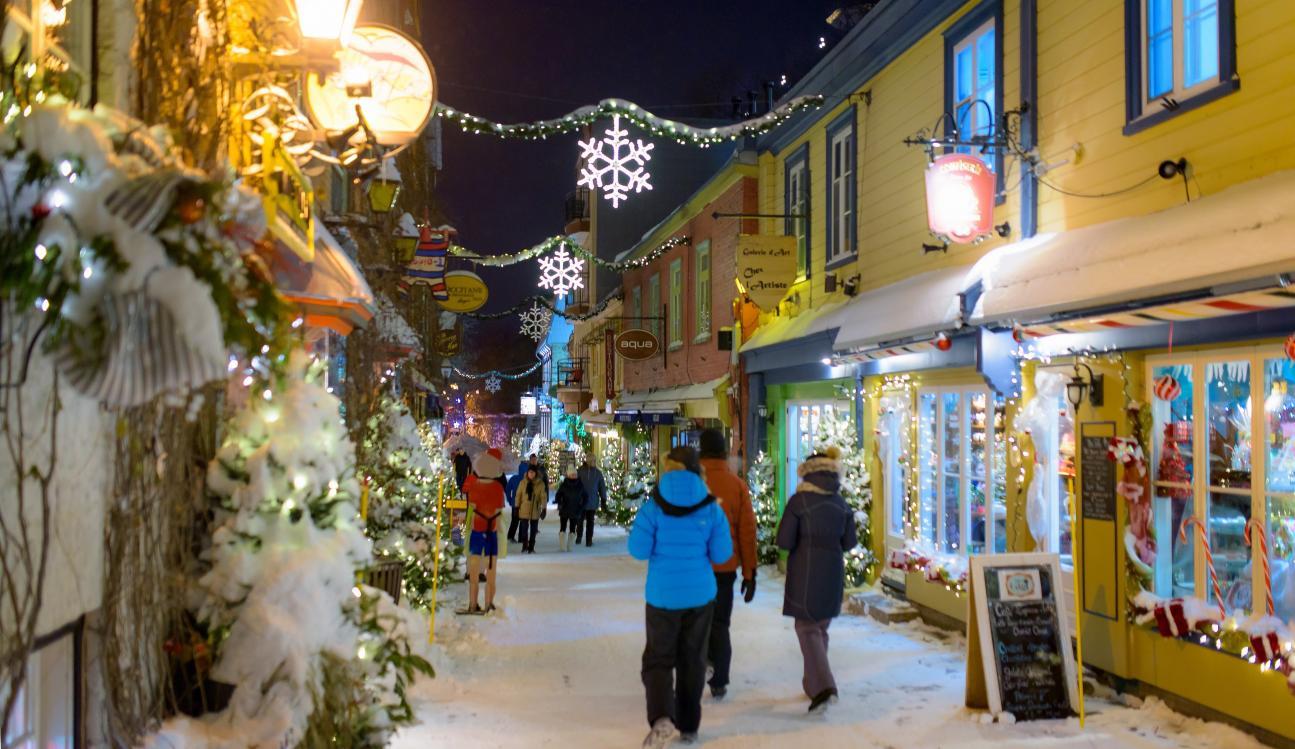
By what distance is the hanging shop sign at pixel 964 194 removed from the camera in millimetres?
9414

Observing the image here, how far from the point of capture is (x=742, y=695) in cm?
810

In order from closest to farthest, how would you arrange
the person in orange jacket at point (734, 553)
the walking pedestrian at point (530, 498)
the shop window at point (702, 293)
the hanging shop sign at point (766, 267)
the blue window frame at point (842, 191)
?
the person in orange jacket at point (734, 553) → the blue window frame at point (842, 191) → the hanging shop sign at point (766, 267) → the walking pedestrian at point (530, 498) → the shop window at point (702, 293)

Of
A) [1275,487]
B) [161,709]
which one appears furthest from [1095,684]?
[161,709]

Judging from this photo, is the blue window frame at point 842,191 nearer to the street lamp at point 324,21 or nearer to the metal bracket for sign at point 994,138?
the metal bracket for sign at point 994,138

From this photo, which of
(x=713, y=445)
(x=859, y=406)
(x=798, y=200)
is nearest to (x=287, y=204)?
(x=713, y=445)

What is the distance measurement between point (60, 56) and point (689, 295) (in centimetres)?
1999

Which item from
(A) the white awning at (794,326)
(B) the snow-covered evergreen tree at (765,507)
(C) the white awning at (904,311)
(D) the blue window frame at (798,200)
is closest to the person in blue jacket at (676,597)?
(C) the white awning at (904,311)

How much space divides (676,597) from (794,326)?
8.66m

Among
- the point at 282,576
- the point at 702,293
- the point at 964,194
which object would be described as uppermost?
the point at 702,293

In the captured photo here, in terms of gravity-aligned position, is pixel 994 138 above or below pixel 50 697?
above

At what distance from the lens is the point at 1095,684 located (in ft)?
26.8

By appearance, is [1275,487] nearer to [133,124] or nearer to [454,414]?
[133,124]

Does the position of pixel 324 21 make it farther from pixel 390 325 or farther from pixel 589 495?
pixel 589 495

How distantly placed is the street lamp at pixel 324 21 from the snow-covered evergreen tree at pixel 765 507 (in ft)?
37.2
